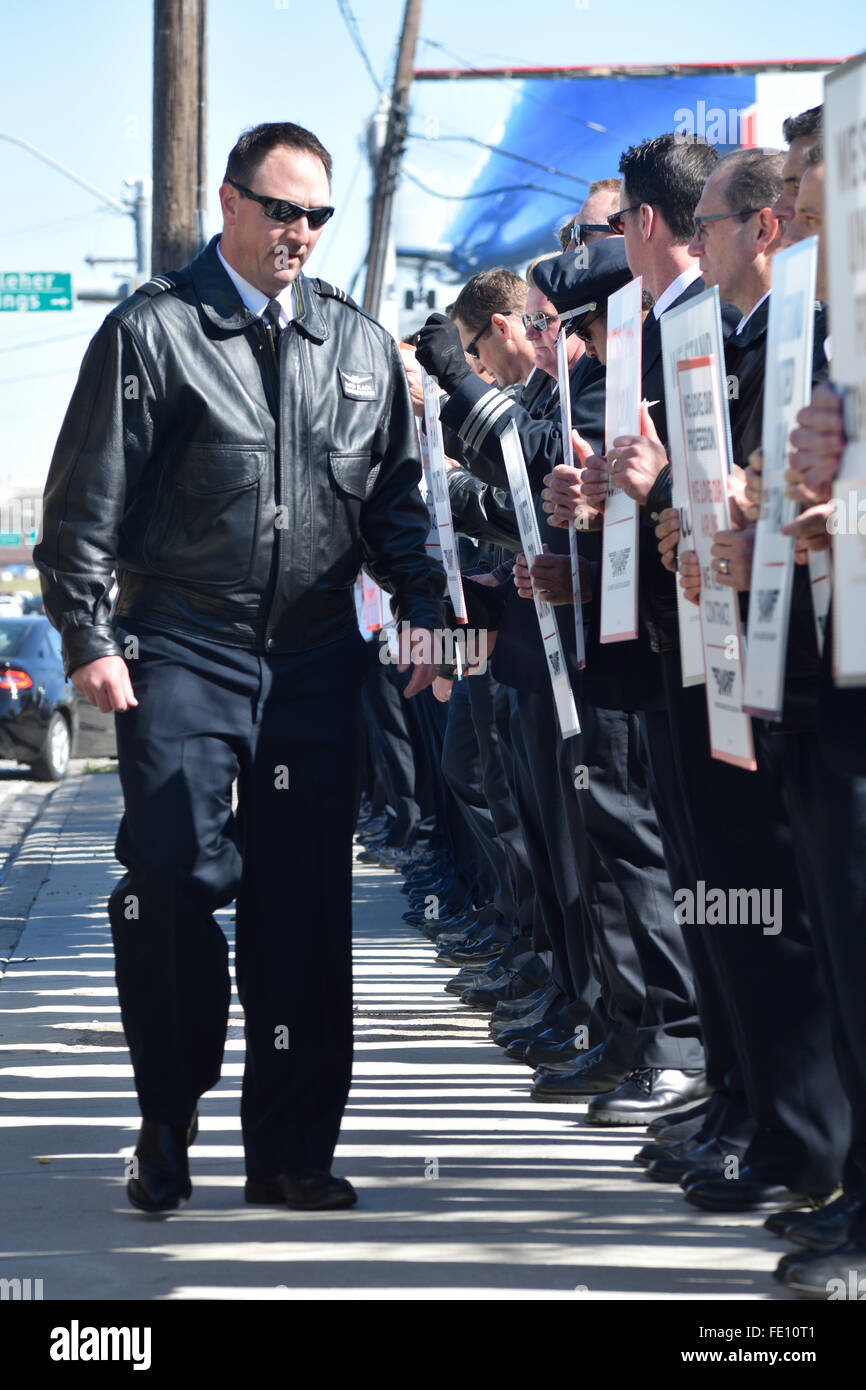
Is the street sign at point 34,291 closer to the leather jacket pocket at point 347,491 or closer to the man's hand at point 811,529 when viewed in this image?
the leather jacket pocket at point 347,491

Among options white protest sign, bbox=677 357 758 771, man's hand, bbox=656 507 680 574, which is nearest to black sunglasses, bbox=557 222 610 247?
man's hand, bbox=656 507 680 574

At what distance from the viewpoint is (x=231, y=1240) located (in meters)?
3.72

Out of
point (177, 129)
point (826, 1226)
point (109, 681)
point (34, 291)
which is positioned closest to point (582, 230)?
point (109, 681)

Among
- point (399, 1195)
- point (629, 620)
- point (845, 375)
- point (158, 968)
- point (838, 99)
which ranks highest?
point (838, 99)

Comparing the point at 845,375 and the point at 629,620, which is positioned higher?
the point at 845,375

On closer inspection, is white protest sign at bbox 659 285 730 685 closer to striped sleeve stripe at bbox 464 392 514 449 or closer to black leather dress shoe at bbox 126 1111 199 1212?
striped sleeve stripe at bbox 464 392 514 449

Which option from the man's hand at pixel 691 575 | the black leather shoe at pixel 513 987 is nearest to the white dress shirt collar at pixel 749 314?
A: the man's hand at pixel 691 575

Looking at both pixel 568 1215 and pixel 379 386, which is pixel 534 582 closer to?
pixel 379 386

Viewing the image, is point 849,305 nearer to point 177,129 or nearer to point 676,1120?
point 676,1120

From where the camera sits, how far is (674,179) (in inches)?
179

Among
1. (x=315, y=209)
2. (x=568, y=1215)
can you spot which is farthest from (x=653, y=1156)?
(x=315, y=209)

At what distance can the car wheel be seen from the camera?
18516mm

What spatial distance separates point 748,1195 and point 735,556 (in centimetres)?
134
